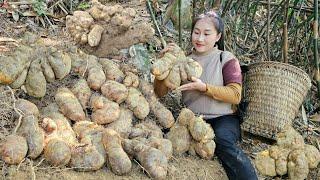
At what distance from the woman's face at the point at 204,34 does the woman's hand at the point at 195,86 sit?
289 millimetres

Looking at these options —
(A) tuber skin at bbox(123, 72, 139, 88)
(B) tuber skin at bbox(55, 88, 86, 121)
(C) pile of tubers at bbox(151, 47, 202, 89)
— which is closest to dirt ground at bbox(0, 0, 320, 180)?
(B) tuber skin at bbox(55, 88, 86, 121)

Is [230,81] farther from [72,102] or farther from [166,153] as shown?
[72,102]

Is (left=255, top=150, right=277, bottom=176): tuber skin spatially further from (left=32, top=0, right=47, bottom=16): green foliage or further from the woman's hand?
(left=32, top=0, right=47, bottom=16): green foliage

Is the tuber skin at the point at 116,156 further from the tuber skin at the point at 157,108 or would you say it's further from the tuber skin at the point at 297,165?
the tuber skin at the point at 297,165

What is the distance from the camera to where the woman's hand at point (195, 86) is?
119 inches

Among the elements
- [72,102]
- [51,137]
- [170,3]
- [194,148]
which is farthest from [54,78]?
[170,3]

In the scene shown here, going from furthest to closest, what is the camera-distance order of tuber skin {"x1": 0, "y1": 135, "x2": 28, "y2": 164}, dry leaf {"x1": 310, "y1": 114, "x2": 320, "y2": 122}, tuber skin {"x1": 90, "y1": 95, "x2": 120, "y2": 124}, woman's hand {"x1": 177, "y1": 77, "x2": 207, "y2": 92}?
1. dry leaf {"x1": 310, "y1": 114, "x2": 320, "y2": 122}
2. woman's hand {"x1": 177, "y1": 77, "x2": 207, "y2": 92}
3. tuber skin {"x1": 90, "y1": 95, "x2": 120, "y2": 124}
4. tuber skin {"x1": 0, "y1": 135, "x2": 28, "y2": 164}

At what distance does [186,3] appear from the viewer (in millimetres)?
4551

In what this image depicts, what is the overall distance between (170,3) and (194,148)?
1804 millimetres

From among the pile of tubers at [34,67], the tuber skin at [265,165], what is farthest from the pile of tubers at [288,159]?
the pile of tubers at [34,67]

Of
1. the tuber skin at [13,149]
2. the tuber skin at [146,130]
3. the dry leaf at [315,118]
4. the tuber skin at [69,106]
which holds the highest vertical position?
the tuber skin at [69,106]

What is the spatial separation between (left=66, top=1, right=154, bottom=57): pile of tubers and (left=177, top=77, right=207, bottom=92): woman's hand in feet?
1.37

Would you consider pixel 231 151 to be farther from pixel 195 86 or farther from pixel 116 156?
pixel 116 156

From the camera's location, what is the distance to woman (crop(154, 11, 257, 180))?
3.05 meters
